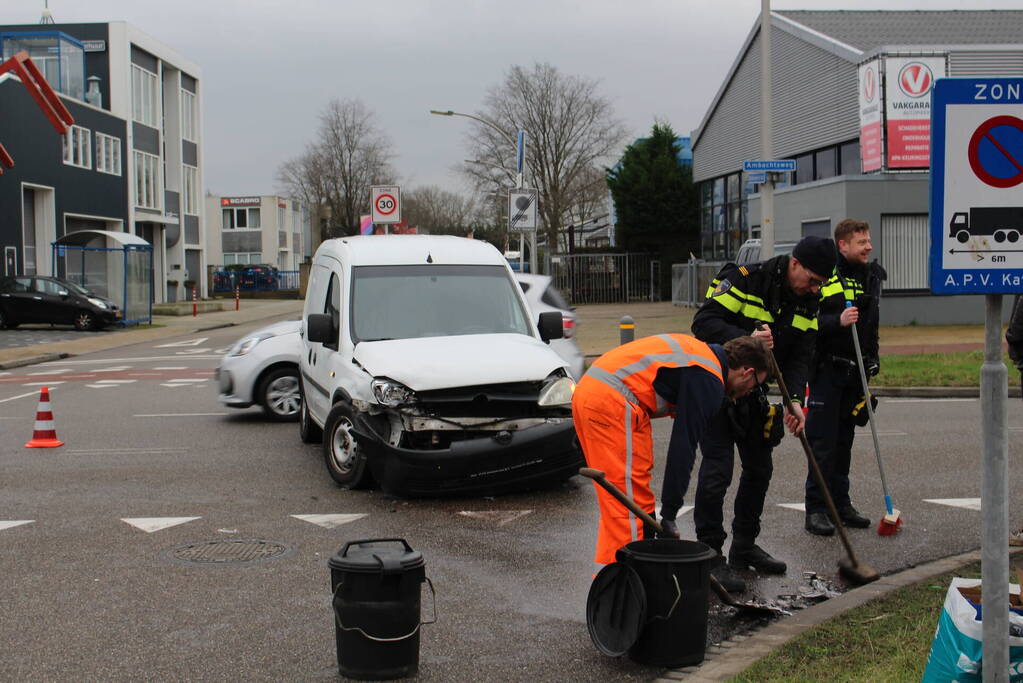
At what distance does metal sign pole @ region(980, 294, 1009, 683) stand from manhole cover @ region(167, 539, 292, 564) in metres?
4.60

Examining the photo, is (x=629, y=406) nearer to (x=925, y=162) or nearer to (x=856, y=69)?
(x=925, y=162)

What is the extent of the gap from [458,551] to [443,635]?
159 centimetres

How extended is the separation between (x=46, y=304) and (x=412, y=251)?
998 inches

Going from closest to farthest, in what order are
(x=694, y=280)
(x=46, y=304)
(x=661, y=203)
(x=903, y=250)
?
(x=903, y=250) < (x=46, y=304) < (x=694, y=280) < (x=661, y=203)

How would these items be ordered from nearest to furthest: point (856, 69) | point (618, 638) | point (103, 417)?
point (618, 638) → point (103, 417) → point (856, 69)

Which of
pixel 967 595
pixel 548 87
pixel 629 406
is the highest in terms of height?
pixel 548 87

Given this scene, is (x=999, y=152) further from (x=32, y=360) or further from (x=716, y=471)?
(x=32, y=360)

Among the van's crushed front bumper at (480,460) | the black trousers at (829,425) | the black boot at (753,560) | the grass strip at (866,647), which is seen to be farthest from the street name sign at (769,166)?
the grass strip at (866,647)

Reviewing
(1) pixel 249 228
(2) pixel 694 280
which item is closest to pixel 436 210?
(1) pixel 249 228

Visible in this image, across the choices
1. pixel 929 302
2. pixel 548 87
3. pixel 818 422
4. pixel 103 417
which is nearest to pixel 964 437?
pixel 818 422

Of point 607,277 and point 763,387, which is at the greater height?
point 607,277

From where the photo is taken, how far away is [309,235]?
98.9 metres

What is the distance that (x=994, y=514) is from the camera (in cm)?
353

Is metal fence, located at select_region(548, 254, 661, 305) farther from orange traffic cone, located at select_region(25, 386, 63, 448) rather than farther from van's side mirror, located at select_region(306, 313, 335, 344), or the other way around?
van's side mirror, located at select_region(306, 313, 335, 344)
